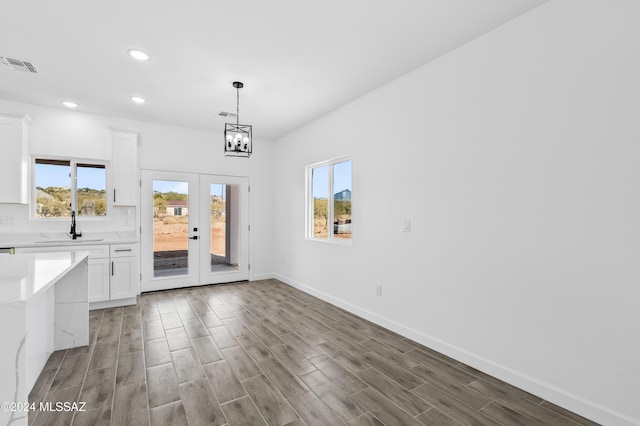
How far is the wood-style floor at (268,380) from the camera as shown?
2.03 meters

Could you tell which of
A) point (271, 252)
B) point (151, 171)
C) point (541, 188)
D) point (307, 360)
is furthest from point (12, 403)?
point (271, 252)

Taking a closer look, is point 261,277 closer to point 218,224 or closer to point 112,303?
point 218,224

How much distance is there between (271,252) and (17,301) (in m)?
4.98

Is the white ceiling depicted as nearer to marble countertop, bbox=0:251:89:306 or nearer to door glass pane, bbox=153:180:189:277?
door glass pane, bbox=153:180:189:277

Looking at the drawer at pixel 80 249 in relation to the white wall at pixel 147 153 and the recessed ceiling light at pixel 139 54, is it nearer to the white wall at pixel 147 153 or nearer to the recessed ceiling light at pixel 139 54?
the white wall at pixel 147 153

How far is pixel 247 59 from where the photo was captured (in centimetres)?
309

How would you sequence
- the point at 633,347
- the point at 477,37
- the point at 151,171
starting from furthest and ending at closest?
1. the point at 151,171
2. the point at 477,37
3. the point at 633,347

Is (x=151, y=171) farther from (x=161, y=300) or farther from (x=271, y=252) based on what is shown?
(x=271, y=252)

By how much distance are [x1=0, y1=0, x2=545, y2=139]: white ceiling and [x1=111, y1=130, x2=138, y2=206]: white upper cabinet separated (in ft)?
2.17

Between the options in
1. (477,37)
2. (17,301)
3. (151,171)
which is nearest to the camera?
(17,301)

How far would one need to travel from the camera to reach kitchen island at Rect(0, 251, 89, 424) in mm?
1403

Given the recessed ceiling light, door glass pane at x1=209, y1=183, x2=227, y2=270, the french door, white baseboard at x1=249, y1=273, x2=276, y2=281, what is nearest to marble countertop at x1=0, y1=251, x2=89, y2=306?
the recessed ceiling light

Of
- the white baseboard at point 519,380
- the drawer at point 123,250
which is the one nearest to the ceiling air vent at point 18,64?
the drawer at point 123,250

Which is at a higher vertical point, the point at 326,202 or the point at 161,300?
the point at 326,202
